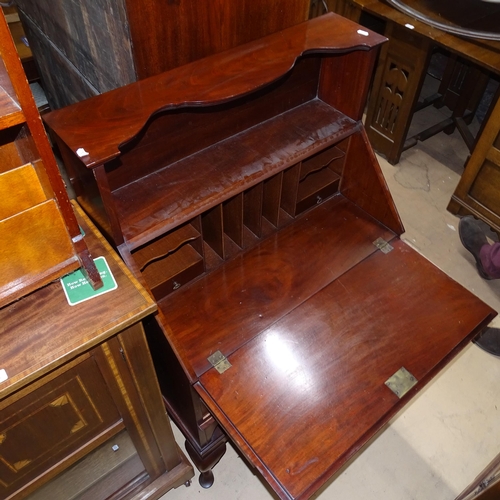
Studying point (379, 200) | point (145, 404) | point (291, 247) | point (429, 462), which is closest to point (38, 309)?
point (145, 404)

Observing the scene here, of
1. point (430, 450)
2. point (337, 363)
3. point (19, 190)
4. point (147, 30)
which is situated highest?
point (147, 30)

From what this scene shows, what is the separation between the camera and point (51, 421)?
1032 mm

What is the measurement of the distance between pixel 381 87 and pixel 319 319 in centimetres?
188

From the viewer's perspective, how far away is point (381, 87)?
9.01ft

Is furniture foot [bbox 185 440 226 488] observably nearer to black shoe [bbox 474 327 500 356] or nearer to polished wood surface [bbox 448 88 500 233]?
black shoe [bbox 474 327 500 356]

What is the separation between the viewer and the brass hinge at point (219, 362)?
4.12 ft

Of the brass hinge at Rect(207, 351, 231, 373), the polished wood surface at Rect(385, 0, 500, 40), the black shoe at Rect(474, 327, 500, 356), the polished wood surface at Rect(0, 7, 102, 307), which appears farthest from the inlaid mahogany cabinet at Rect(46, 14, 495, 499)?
the polished wood surface at Rect(385, 0, 500, 40)

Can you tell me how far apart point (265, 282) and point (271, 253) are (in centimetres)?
12

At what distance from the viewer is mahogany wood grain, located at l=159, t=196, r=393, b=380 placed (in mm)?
1331

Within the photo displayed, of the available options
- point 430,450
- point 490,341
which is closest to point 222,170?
point 430,450

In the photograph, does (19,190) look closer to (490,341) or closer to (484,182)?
(490,341)

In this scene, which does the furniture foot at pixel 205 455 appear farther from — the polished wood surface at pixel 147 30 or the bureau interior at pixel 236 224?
the polished wood surface at pixel 147 30

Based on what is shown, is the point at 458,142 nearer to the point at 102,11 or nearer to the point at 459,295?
the point at 459,295

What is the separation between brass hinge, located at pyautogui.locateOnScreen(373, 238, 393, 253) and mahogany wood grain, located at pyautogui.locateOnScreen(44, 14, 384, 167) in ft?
2.07
